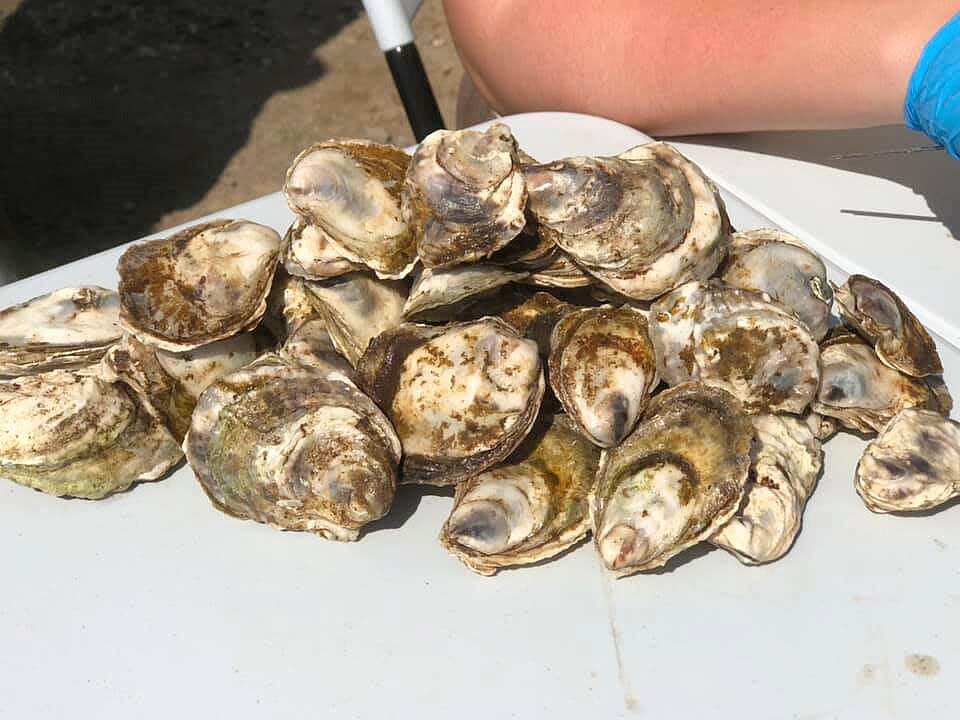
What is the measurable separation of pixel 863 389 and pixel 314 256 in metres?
0.56

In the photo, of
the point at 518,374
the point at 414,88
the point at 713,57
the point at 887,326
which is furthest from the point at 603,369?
the point at 414,88

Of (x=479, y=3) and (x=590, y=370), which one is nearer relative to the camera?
(x=590, y=370)

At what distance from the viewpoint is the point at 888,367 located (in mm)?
948

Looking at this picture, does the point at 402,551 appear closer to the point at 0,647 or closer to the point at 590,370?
the point at 590,370

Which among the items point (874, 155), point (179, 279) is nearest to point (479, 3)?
point (874, 155)

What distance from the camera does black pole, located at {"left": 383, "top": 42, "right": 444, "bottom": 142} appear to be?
1.60 m

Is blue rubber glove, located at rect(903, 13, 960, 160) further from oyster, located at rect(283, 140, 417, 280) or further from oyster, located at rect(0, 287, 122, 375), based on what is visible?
oyster, located at rect(0, 287, 122, 375)

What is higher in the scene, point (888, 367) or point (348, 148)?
point (348, 148)

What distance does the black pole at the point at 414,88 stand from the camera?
160 cm

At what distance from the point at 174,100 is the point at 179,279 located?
252 cm

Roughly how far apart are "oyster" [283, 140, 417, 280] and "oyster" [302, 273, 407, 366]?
0.05m

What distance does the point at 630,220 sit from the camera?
0.89 metres

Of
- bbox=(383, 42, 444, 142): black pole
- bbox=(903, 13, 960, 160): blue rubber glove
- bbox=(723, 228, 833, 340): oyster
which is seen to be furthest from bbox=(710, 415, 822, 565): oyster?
bbox=(383, 42, 444, 142): black pole

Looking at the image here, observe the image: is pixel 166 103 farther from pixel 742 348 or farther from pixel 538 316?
pixel 742 348
